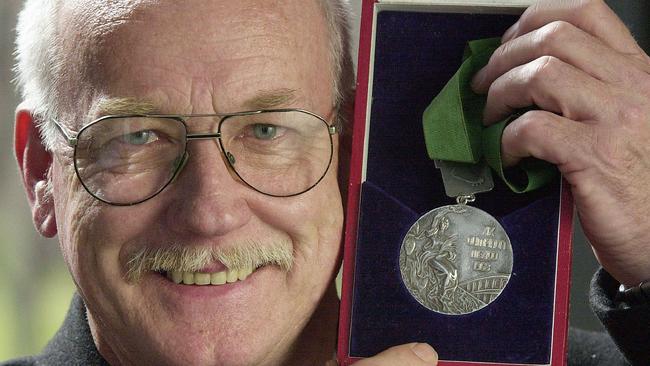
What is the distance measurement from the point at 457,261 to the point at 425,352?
0.16 m

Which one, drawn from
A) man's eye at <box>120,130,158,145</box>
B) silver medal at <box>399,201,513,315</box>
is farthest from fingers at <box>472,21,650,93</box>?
man's eye at <box>120,130,158,145</box>

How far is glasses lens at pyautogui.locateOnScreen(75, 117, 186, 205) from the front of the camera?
1623 mm

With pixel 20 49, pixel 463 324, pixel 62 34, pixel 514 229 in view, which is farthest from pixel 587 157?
pixel 20 49

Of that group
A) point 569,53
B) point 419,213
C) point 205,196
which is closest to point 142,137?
point 205,196

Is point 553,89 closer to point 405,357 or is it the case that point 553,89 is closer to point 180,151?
point 405,357

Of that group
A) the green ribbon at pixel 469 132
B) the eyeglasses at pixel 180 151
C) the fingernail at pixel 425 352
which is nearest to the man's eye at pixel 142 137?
the eyeglasses at pixel 180 151

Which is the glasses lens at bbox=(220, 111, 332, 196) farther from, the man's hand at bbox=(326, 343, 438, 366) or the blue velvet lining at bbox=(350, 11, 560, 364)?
the man's hand at bbox=(326, 343, 438, 366)

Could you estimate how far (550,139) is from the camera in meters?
1.52

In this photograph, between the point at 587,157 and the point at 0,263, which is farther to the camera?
the point at 0,263

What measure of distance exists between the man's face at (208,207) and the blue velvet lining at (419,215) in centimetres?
12

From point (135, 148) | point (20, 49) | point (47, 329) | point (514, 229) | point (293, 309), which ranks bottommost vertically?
point (47, 329)

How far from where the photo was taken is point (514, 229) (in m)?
1.61

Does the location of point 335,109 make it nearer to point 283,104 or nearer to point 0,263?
point 283,104

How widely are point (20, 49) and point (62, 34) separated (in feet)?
0.83
